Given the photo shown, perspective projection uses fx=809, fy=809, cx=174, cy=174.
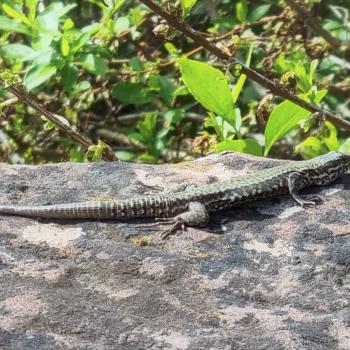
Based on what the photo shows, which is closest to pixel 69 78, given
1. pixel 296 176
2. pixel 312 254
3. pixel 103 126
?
pixel 103 126

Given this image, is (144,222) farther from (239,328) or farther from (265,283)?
(239,328)

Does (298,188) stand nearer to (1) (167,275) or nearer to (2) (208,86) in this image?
(2) (208,86)

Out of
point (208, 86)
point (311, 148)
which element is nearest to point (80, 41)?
point (208, 86)

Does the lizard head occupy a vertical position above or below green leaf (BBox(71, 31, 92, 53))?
below

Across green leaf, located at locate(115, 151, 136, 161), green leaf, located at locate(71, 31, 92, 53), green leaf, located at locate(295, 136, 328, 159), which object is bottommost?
green leaf, located at locate(115, 151, 136, 161)

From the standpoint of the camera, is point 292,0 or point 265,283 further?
point 292,0

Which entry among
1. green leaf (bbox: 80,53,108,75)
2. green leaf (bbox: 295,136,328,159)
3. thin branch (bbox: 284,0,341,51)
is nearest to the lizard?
green leaf (bbox: 295,136,328,159)

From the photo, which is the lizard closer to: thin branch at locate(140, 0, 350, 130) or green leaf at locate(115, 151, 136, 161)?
thin branch at locate(140, 0, 350, 130)
